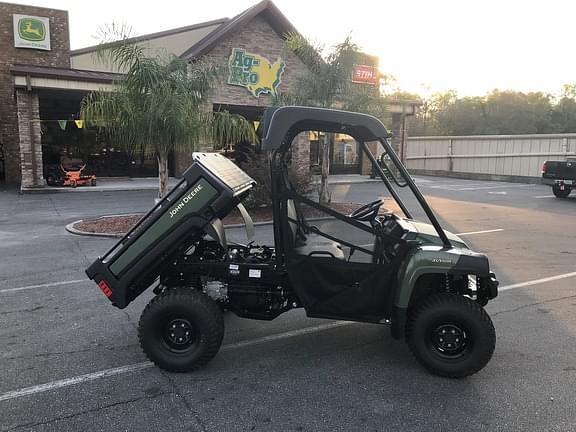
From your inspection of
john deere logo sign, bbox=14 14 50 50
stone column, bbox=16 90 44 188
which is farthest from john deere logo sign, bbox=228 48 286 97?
john deere logo sign, bbox=14 14 50 50

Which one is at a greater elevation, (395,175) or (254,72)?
(254,72)

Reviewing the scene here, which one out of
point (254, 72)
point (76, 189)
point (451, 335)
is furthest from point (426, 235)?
point (254, 72)

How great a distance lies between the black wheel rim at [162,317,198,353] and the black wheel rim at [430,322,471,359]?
1.91 m

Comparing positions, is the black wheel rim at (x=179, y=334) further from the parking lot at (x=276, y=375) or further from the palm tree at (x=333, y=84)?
the palm tree at (x=333, y=84)

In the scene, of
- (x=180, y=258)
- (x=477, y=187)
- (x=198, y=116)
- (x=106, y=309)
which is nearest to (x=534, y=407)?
(x=180, y=258)

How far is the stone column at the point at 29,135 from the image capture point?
1652 centimetres

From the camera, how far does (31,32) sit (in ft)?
63.8

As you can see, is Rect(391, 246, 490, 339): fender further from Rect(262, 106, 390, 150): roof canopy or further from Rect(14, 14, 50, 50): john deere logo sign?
Rect(14, 14, 50, 50): john deere logo sign

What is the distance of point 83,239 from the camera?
905 cm

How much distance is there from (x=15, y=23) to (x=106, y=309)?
1902cm

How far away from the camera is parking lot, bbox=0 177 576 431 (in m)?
3.03

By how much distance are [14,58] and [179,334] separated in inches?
804

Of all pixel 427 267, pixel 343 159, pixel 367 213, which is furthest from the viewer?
pixel 343 159

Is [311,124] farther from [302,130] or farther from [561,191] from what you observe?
[561,191]
